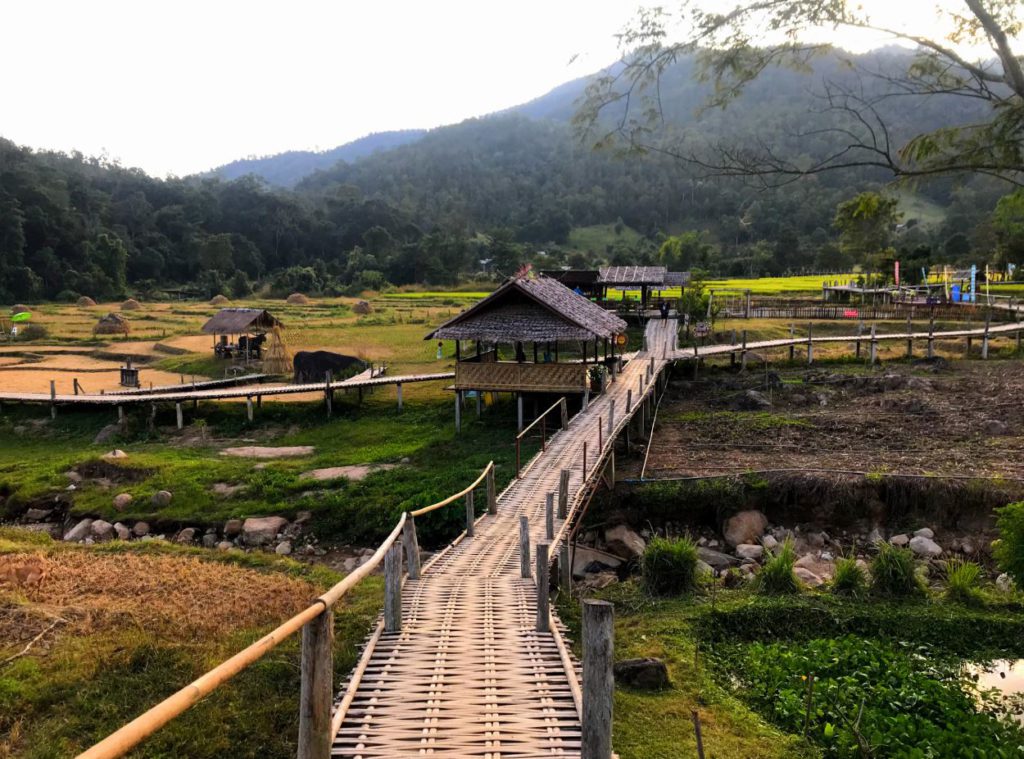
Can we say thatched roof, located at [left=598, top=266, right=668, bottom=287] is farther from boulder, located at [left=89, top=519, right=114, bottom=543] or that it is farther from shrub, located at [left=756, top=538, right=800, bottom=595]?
shrub, located at [left=756, top=538, right=800, bottom=595]

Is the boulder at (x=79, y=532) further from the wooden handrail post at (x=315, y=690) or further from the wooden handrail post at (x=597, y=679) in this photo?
the wooden handrail post at (x=597, y=679)

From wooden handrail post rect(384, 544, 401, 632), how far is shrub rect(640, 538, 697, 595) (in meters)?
5.13

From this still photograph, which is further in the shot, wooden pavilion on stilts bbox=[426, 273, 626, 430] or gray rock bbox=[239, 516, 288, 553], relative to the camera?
wooden pavilion on stilts bbox=[426, 273, 626, 430]

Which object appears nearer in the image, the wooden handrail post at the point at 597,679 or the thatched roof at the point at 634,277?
the wooden handrail post at the point at 597,679

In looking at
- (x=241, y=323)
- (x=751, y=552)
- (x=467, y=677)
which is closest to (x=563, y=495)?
(x=751, y=552)

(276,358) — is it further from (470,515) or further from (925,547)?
(925,547)

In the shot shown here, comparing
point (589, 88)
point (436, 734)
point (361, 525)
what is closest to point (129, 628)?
point (436, 734)

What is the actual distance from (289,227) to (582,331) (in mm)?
82850

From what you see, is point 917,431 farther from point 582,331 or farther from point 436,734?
point 436,734

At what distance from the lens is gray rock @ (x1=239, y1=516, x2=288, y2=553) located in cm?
1455

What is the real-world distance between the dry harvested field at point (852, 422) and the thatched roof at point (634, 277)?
11014mm

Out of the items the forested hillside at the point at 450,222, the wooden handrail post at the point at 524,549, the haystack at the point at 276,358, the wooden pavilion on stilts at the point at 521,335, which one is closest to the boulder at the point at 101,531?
the wooden pavilion on stilts at the point at 521,335

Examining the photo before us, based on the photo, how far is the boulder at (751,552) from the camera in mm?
13000

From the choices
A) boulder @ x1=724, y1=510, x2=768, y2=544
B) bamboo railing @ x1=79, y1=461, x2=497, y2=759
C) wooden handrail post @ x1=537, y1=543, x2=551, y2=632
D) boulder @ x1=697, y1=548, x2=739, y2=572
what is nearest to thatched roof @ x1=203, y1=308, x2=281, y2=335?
boulder @ x1=724, y1=510, x2=768, y2=544
